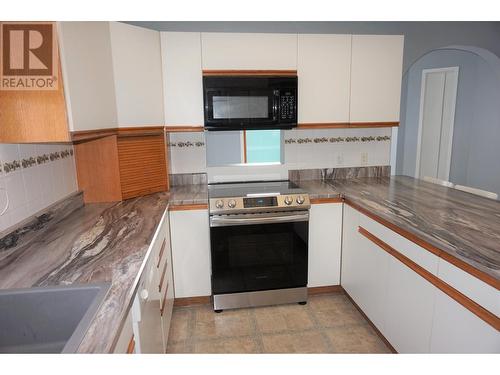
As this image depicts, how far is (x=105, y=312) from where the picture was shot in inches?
38.3

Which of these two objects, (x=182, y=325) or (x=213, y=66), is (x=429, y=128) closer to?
(x=213, y=66)

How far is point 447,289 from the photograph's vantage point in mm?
1392

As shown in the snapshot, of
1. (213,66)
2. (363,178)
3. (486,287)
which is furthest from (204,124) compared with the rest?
(486,287)

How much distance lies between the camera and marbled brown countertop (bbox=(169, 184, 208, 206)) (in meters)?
2.32

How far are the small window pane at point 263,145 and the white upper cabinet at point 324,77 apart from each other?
1.74ft

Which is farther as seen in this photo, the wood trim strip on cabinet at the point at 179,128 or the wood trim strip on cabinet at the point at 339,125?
the wood trim strip on cabinet at the point at 339,125

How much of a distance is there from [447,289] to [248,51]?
190 centimetres

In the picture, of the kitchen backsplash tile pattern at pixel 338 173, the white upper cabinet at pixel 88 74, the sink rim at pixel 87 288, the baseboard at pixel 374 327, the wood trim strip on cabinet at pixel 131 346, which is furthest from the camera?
the kitchen backsplash tile pattern at pixel 338 173

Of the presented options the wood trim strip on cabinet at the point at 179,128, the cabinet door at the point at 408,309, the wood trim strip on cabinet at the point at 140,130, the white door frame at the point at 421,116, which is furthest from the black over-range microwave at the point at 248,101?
the white door frame at the point at 421,116

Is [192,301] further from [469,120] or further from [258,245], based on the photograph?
[469,120]

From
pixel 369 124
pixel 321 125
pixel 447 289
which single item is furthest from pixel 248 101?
pixel 447 289

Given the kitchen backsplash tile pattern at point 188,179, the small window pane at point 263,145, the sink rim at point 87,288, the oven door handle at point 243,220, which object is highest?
the small window pane at point 263,145

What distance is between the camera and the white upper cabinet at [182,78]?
230 centimetres

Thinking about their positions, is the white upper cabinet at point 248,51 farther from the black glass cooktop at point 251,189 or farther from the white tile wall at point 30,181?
the white tile wall at point 30,181
